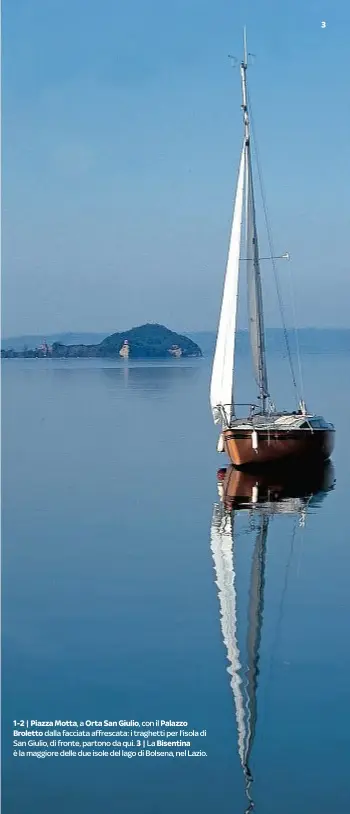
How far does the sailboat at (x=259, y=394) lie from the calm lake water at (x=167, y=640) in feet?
4.78

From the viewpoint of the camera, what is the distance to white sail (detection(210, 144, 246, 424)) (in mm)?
34781

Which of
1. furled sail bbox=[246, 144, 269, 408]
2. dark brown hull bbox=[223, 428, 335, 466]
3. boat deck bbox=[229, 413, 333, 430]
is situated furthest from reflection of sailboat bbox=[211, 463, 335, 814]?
furled sail bbox=[246, 144, 269, 408]

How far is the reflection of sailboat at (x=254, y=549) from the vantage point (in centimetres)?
1329

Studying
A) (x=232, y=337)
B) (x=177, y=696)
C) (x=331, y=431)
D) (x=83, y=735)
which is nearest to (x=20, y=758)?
(x=83, y=735)

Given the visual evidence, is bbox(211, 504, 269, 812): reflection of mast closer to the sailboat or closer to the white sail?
the sailboat

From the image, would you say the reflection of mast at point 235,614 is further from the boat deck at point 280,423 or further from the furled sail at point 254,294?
the furled sail at point 254,294

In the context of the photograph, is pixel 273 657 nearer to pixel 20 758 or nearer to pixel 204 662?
pixel 204 662

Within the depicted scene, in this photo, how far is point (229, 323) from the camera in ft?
118

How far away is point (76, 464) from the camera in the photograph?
35.3 metres

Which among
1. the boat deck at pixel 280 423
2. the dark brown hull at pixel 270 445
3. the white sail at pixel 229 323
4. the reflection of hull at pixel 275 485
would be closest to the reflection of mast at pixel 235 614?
the reflection of hull at pixel 275 485

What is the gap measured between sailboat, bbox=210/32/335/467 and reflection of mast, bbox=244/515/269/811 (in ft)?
24.5

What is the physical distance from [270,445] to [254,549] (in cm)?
969

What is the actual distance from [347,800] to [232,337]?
25364mm

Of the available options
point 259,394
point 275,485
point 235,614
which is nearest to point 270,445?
point 275,485
